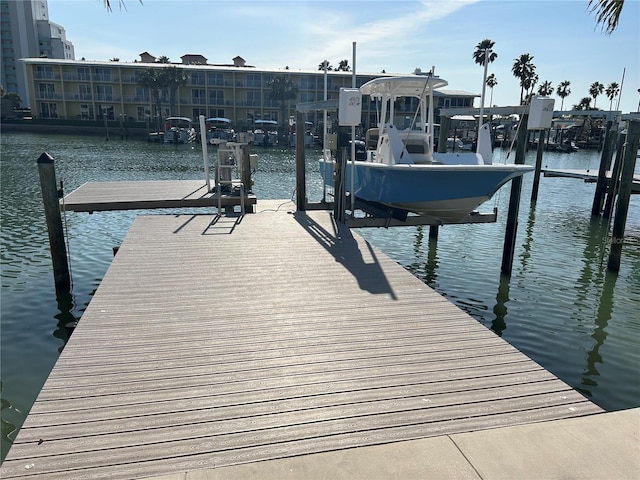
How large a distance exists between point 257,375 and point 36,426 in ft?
5.41

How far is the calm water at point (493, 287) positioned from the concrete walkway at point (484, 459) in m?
3.86

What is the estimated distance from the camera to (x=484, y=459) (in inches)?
116

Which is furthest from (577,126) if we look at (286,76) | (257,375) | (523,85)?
(257,375)

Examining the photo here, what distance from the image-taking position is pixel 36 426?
3.23 meters

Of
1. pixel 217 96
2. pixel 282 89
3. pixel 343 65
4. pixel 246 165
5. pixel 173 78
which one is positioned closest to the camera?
pixel 246 165

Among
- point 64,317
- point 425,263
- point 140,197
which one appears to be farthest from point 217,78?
point 64,317

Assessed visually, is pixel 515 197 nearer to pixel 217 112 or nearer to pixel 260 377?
pixel 260 377

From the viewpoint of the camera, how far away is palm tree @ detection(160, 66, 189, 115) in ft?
214

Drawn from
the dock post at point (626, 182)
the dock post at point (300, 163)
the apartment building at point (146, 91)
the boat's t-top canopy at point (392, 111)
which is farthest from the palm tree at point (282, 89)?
the dock post at point (626, 182)

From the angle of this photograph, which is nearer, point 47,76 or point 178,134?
point 178,134

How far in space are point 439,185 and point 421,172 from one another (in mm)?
502

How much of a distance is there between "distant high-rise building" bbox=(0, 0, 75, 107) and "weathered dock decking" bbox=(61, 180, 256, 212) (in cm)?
11893

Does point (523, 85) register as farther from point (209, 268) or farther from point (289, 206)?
point (209, 268)

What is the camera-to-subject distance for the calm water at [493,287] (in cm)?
709
